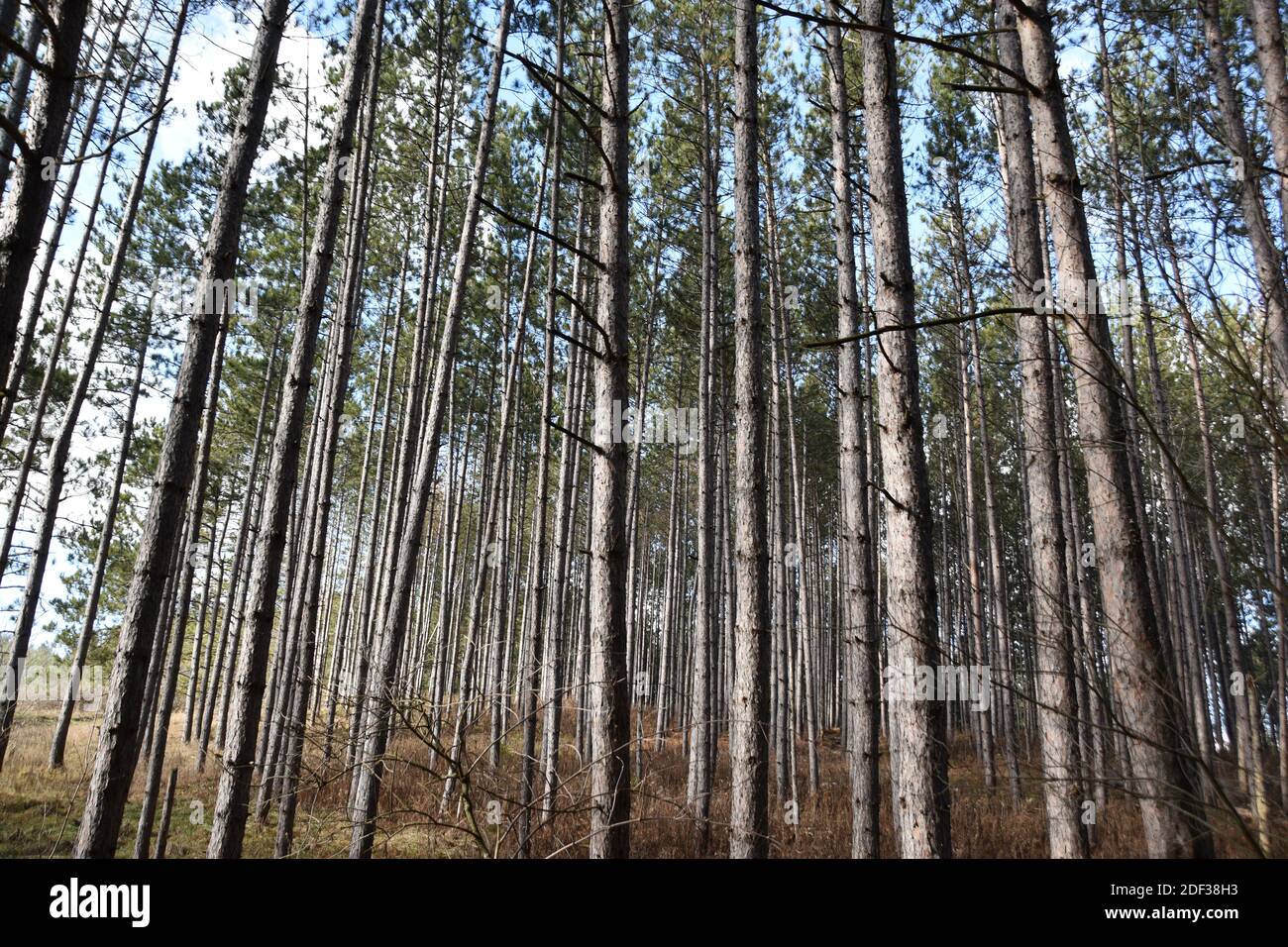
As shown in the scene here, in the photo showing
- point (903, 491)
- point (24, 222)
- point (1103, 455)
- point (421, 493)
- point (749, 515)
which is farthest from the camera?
point (421, 493)

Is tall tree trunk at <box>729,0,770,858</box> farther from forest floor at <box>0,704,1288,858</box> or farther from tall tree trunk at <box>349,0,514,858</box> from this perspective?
tall tree trunk at <box>349,0,514,858</box>

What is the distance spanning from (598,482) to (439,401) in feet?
11.5

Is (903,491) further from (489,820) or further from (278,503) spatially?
(489,820)

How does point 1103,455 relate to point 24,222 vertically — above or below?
above

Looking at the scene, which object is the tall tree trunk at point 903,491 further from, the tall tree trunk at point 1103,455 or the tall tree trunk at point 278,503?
the tall tree trunk at point 278,503

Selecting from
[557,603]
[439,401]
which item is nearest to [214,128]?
[439,401]

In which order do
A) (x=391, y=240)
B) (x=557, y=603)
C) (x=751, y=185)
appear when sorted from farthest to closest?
(x=391, y=240)
(x=557, y=603)
(x=751, y=185)

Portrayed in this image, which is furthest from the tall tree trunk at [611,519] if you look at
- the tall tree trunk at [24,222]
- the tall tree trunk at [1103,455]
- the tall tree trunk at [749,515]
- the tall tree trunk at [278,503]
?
the tall tree trunk at [24,222]

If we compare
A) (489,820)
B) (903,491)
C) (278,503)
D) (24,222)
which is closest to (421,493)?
(278,503)

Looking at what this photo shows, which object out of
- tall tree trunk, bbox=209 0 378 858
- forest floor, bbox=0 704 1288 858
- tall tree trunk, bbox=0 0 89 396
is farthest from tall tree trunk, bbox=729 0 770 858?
tall tree trunk, bbox=0 0 89 396

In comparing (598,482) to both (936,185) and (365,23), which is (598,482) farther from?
(936,185)

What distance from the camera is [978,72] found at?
907cm

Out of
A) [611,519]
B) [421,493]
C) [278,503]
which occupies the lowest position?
[611,519]
